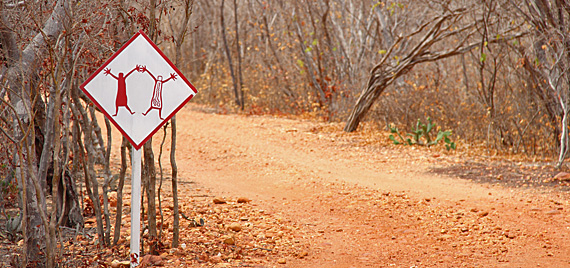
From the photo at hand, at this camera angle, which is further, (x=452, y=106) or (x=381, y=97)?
(x=381, y=97)

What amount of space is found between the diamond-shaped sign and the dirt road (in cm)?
123

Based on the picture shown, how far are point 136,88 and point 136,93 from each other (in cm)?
3

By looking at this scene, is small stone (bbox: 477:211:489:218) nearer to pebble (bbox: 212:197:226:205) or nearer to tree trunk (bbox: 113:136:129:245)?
pebble (bbox: 212:197:226:205)

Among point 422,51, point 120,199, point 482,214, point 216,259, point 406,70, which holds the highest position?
point 422,51

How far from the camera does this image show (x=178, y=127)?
1100 cm

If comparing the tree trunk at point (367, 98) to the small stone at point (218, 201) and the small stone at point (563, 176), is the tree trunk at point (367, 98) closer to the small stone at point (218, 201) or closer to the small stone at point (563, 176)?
the small stone at point (563, 176)

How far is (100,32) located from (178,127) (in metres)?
7.23

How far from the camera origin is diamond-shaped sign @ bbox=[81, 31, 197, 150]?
3.35 meters

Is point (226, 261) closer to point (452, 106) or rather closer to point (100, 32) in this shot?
point (100, 32)

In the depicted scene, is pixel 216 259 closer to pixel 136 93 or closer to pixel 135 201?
pixel 135 201

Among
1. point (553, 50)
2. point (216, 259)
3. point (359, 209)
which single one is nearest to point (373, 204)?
point (359, 209)

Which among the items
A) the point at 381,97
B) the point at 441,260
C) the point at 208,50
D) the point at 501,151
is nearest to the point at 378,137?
the point at 381,97

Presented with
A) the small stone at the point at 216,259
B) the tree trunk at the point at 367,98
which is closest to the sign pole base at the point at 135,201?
the small stone at the point at 216,259

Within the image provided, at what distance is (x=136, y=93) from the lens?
135 inches
